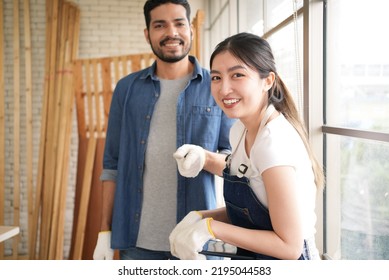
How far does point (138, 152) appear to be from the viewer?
1.45 metres

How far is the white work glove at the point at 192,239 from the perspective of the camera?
39.7 inches

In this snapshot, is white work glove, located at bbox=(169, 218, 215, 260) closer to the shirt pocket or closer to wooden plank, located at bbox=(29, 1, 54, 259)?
the shirt pocket

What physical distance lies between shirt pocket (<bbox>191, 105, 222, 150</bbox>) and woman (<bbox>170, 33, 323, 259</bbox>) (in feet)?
0.91

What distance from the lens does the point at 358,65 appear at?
1.33 metres

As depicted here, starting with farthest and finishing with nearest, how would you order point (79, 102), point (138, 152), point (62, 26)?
point (62, 26), point (79, 102), point (138, 152)

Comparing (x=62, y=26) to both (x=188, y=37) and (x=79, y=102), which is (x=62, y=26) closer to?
(x=79, y=102)

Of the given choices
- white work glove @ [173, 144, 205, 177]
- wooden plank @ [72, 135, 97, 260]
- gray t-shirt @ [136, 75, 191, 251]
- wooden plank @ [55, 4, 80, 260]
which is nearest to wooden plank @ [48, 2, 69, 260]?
wooden plank @ [55, 4, 80, 260]

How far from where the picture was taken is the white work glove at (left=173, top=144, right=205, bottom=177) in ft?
4.13

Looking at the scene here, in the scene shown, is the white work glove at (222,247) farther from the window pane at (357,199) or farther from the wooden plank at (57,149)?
the wooden plank at (57,149)

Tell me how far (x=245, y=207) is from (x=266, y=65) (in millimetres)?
355

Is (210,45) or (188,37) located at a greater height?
(210,45)

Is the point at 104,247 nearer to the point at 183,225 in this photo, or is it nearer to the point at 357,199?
the point at 183,225
